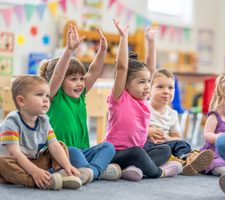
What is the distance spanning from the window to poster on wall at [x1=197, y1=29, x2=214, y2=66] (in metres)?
0.26

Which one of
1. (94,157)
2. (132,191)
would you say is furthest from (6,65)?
(132,191)

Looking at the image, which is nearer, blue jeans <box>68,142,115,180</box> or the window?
blue jeans <box>68,142,115,180</box>

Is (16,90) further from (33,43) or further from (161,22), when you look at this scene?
(161,22)

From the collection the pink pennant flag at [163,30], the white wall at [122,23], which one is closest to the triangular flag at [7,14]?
the white wall at [122,23]

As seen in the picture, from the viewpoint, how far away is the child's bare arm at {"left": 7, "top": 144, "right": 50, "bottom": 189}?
131 cm

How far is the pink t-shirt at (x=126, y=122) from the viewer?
5.54ft

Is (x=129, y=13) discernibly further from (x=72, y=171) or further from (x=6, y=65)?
(x=72, y=171)

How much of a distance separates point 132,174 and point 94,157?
6.6 inches

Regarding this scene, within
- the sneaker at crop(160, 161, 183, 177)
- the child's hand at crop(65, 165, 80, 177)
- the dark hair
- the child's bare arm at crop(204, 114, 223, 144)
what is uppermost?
the dark hair

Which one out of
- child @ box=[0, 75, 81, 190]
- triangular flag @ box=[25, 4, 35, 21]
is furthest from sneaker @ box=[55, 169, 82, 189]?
triangular flag @ box=[25, 4, 35, 21]

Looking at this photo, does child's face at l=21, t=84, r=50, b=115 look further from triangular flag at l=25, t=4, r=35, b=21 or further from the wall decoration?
triangular flag at l=25, t=4, r=35, b=21

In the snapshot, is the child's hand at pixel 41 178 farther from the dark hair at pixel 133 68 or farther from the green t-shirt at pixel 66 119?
the dark hair at pixel 133 68

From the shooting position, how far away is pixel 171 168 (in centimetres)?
170

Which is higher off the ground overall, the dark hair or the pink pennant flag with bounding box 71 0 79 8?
the pink pennant flag with bounding box 71 0 79 8
